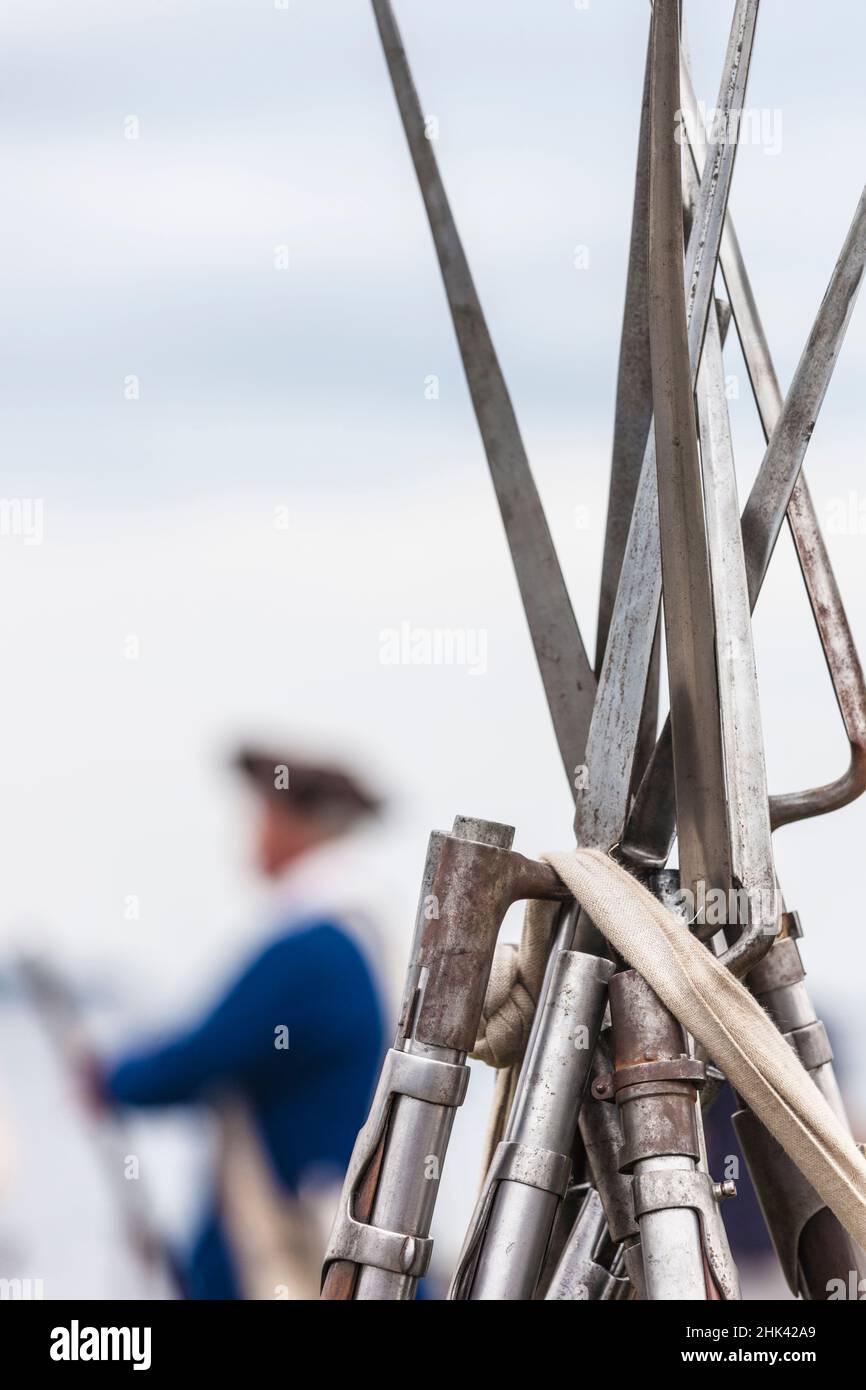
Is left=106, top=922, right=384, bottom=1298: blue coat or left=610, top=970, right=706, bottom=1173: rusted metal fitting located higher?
left=106, top=922, right=384, bottom=1298: blue coat

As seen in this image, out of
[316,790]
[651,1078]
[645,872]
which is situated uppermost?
[316,790]

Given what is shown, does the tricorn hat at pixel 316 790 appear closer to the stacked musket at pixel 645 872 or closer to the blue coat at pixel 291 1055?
the blue coat at pixel 291 1055

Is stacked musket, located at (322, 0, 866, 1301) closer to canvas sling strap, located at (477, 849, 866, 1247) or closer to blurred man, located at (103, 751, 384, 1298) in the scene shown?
canvas sling strap, located at (477, 849, 866, 1247)

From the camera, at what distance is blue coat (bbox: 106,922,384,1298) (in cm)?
151

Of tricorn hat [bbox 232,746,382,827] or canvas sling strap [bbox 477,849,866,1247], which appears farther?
tricorn hat [bbox 232,746,382,827]

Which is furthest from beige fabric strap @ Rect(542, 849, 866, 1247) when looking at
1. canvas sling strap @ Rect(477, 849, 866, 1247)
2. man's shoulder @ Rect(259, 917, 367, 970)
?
man's shoulder @ Rect(259, 917, 367, 970)

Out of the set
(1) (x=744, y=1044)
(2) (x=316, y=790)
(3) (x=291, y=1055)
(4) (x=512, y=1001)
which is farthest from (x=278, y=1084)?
(1) (x=744, y=1044)

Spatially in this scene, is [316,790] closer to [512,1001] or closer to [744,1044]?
[512,1001]

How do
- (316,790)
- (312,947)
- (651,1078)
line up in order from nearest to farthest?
1. (651,1078)
2. (312,947)
3. (316,790)

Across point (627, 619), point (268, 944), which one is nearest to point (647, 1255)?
point (627, 619)

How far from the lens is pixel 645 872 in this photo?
3.34 feet

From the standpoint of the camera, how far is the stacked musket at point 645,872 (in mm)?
920

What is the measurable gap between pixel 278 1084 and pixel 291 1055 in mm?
31

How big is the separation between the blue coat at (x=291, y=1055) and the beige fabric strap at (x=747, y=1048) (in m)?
0.61
